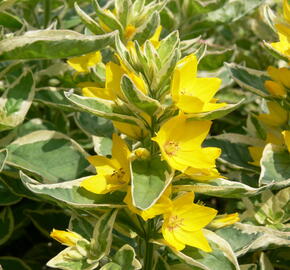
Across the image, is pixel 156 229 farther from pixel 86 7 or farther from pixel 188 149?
pixel 86 7

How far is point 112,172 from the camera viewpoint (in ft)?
4.73

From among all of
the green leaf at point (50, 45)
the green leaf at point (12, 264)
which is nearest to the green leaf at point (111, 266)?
the green leaf at point (50, 45)

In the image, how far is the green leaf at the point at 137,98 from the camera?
1.28 m

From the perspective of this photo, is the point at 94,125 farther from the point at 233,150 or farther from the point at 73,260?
the point at 73,260

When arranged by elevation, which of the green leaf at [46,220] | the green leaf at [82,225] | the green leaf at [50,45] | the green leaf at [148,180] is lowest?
the green leaf at [46,220]

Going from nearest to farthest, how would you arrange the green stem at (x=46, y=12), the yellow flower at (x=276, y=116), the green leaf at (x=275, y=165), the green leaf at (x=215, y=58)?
the green leaf at (x=275, y=165)
the yellow flower at (x=276, y=116)
the green leaf at (x=215, y=58)
the green stem at (x=46, y=12)

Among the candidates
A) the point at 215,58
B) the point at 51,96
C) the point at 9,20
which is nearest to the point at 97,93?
the point at 51,96

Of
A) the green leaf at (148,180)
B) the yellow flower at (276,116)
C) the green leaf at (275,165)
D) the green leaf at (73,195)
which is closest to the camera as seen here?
the green leaf at (148,180)

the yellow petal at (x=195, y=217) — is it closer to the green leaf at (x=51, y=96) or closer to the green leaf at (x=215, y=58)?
the green leaf at (x=51, y=96)

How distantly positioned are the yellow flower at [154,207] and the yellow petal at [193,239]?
0.08 metres

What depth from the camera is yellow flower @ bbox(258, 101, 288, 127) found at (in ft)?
6.26

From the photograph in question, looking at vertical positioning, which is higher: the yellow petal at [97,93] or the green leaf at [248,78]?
the yellow petal at [97,93]

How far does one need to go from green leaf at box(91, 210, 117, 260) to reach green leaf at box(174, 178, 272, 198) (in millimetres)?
188

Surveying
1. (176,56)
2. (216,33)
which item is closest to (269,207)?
(176,56)
